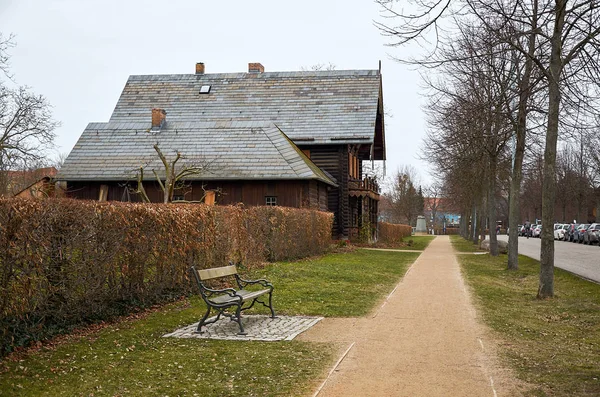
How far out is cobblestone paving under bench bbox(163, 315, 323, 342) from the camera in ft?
32.6

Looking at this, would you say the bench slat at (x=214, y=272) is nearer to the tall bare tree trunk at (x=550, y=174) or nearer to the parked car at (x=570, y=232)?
the tall bare tree trunk at (x=550, y=174)

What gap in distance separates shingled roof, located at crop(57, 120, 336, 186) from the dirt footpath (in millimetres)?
17073

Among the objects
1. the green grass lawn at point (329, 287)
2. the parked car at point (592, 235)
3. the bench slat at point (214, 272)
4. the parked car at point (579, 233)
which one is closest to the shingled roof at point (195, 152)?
the green grass lawn at point (329, 287)

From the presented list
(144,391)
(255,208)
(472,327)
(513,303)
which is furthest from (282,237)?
(144,391)

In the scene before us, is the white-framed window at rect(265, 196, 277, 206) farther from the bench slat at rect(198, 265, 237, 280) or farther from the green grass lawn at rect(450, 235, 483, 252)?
the bench slat at rect(198, 265, 237, 280)

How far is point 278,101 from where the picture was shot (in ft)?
137

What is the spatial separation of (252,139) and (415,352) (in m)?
24.8

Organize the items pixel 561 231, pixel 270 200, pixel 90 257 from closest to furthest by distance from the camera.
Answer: pixel 90 257
pixel 270 200
pixel 561 231

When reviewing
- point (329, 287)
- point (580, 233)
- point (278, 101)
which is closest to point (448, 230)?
point (580, 233)

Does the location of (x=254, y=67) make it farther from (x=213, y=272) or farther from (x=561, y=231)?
(x=561, y=231)

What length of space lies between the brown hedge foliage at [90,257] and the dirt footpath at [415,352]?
128 inches

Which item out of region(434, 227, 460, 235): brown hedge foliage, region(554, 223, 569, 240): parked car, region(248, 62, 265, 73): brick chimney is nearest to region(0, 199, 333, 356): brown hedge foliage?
region(248, 62, 265, 73): brick chimney

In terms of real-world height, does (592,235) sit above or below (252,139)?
below

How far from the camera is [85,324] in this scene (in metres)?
9.86
